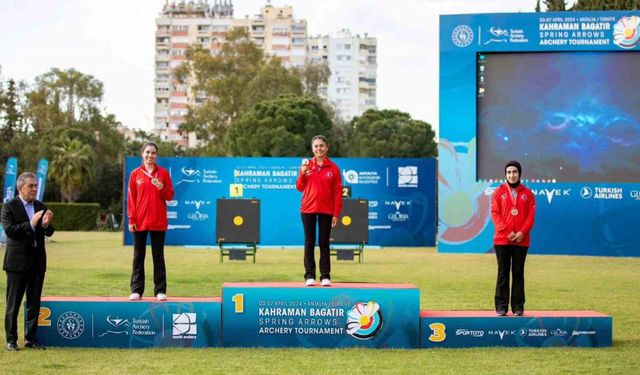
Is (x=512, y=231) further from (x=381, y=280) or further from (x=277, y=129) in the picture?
(x=277, y=129)

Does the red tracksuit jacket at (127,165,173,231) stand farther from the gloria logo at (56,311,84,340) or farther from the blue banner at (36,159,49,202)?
the blue banner at (36,159,49,202)

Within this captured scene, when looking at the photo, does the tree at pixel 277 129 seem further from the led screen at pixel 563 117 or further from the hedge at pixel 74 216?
the led screen at pixel 563 117

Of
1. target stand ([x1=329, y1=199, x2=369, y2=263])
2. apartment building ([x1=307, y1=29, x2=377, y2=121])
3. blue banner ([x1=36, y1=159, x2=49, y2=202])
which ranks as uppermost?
apartment building ([x1=307, y1=29, x2=377, y2=121])


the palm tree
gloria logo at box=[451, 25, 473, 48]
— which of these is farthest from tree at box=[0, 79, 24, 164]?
gloria logo at box=[451, 25, 473, 48]

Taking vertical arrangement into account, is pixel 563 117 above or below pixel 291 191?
above

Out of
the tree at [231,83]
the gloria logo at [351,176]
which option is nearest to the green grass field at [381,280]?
the gloria logo at [351,176]

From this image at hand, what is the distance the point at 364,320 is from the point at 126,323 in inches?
89.0

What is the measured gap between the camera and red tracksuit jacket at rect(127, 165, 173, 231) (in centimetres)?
1106

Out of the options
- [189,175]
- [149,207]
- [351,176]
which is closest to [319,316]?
[149,207]

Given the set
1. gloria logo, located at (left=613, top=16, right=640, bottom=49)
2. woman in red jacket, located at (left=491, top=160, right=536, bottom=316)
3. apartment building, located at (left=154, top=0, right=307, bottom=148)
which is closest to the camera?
woman in red jacket, located at (left=491, top=160, right=536, bottom=316)

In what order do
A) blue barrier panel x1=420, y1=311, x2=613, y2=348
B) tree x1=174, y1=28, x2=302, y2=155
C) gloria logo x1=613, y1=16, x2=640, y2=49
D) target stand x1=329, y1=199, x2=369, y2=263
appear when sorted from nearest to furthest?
blue barrier panel x1=420, y1=311, x2=613, y2=348 < gloria logo x1=613, y1=16, x2=640, y2=49 < target stand x1=329, y1=199, x2=369, y2=263 < tree x1=174, y1=28, x2=302, y2=155

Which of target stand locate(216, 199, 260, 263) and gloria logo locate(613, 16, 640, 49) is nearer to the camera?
gloria logo locate(613, 16, 640, 49)

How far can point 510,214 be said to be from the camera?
1098 centimetres

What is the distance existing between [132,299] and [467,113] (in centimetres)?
1740
